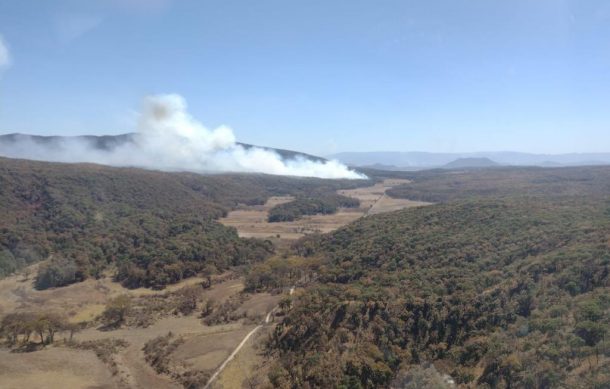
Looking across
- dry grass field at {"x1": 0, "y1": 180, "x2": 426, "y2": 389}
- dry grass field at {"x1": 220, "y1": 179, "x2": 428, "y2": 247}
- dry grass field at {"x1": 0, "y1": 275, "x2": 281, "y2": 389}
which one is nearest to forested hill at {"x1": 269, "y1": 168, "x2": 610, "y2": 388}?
dry grass field at {"x1": 0, "y1": 180, "x2": 426, "y2": 389}

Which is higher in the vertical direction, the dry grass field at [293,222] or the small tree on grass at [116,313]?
the dry grass field at [293,222]

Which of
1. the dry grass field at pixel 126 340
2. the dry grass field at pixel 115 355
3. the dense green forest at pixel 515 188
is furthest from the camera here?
the dense green forest at pixel 515 188

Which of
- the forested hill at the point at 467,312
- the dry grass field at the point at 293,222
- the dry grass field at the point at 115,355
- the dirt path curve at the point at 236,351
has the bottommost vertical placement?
the dry grass field at the point at 115,355

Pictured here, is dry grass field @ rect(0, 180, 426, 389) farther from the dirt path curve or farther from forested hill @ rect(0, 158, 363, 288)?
forested hill @ rect(0, 158, 363, 288)

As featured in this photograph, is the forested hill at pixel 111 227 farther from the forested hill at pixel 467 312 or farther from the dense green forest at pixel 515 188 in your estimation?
the dense green forest at pixel 515 188

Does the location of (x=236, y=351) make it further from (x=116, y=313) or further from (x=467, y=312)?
(x=467, y=312)

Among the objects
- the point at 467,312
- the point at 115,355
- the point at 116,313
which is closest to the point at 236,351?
the point at 115,355

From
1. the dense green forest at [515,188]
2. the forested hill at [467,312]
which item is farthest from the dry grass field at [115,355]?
the dense green forest at [515,188]
